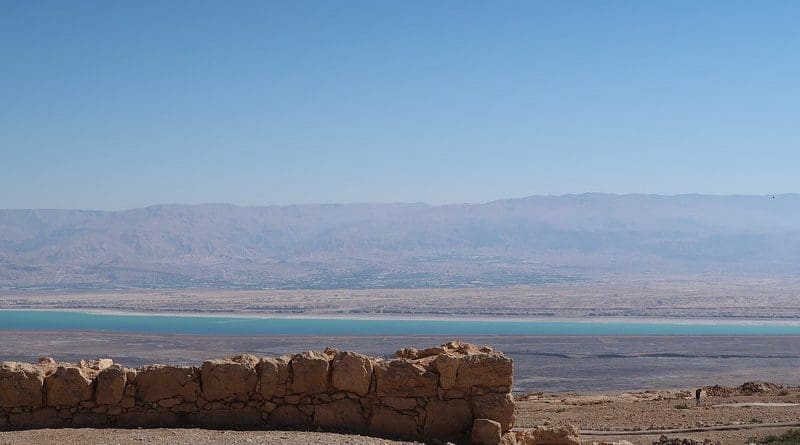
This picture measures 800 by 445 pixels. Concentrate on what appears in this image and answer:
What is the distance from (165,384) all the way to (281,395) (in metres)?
1.39

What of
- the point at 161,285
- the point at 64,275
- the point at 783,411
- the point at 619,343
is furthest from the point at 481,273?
the point at 783,411

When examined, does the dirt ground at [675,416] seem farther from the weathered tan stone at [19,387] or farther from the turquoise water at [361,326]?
the turquoise water at [361,326]

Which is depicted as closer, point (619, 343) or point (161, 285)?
point (619, 343)

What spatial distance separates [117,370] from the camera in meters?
12.3

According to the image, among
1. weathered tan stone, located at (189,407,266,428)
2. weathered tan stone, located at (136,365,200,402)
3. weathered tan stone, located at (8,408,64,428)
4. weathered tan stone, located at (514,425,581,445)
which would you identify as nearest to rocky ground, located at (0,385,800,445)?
weathered tan stone, located at (8,408,64,428)

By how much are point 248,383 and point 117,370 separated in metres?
1.56

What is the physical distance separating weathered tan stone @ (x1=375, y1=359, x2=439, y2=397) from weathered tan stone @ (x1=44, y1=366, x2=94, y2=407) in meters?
3.48

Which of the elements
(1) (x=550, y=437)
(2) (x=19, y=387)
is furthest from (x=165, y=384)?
(1) (x=550, y=437)

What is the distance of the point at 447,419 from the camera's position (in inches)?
488

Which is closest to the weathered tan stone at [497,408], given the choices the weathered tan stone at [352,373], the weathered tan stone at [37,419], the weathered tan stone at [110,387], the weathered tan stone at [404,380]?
the weathered tan stone at [404,380]

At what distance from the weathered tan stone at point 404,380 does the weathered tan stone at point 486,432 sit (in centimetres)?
71

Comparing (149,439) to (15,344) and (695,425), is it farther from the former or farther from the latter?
(15,344)

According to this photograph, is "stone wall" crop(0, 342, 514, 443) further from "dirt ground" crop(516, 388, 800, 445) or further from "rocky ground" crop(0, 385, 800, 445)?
"dirt ground" crop(516, 388, 800, 445)

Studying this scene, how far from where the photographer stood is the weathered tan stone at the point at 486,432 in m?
12.0
